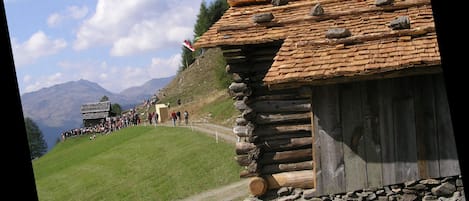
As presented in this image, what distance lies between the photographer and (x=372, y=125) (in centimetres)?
1039

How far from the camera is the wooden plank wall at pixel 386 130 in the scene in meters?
10.2

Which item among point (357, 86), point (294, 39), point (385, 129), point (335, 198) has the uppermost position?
point (294, 39)

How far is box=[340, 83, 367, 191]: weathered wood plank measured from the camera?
34.3 feet

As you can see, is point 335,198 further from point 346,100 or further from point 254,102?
point 254,102

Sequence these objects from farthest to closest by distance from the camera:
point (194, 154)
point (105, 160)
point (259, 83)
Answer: point (105, 160), point (194, 154), point (259, 83)

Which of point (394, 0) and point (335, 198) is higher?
point (394, 0)

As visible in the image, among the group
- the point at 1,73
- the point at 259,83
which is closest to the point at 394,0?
the point at 259,83

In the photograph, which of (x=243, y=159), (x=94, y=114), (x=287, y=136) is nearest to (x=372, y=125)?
(x=287, y=136)

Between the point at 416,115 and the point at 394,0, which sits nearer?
the point at 416,115

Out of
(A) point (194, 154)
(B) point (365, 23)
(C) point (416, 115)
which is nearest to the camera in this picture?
(C) point (416, 115)

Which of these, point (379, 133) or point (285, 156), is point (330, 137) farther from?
Answer: point (285, 156)

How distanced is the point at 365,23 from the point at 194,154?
18863 mm

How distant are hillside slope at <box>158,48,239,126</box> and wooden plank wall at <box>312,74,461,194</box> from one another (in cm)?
2992

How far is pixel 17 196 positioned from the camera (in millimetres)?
1091
